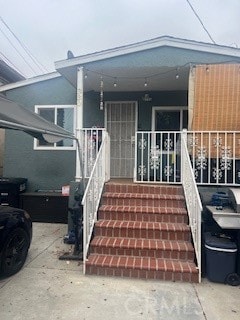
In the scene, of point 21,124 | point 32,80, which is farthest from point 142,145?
point 32,80

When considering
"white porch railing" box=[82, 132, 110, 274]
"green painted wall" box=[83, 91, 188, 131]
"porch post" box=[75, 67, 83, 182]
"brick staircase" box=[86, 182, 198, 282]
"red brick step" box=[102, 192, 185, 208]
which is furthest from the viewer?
"green painted wall" box=[83, 91, 188, 131]

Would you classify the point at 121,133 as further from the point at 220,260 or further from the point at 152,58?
the point at 220,260

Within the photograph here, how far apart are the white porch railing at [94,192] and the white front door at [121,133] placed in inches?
87.2

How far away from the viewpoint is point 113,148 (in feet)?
28.6

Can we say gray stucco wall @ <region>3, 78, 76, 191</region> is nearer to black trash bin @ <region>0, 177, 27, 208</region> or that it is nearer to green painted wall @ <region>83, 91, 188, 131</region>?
green painted wall @ <region>83, 91, 188, 131</region>

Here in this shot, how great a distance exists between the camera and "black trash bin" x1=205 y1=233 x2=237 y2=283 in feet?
13.5

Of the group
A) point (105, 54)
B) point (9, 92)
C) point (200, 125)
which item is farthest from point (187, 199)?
point (9, 92)

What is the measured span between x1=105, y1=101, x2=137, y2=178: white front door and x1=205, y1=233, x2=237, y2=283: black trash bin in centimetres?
463

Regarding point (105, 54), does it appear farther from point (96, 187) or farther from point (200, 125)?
point (96, 187)

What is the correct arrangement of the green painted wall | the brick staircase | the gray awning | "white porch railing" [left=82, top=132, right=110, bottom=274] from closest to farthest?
1. the gray awning
2. the brick staircase
3. "white porch railing" [left=82, top=132, right=110, bottom=274]
4. the green painted wall

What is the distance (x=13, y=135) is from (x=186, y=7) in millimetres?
6159

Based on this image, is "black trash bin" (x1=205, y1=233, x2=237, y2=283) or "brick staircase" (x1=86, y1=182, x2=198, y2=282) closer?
"black trash bin" (x1=205, y1=233, x2=237, y2=283)

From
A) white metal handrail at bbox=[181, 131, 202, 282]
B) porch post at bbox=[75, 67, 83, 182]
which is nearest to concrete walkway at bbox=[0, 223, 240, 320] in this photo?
white metal handrail at bbox=[181, 131, 202, 282]

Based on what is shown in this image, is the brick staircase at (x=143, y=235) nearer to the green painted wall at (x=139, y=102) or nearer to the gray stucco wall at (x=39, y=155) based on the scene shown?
the gray stucco wall at (x=39, y=155)
